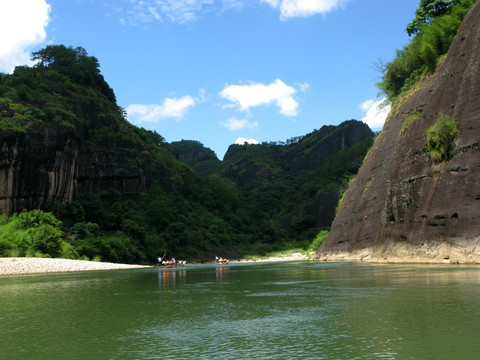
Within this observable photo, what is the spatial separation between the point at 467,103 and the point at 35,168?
63044 millimetres

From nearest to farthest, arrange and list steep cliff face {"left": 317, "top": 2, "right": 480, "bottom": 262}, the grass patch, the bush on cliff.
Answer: steep cliff face {"left": 317, "top": 2, "right": 480, "bottom": 262} < the grass patch < the bush on cliff

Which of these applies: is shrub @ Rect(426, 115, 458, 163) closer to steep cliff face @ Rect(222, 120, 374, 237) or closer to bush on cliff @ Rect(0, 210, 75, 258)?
bush on cliff @ Rect(0, 210, 75, 258)

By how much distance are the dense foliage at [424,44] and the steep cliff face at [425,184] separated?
3125mm

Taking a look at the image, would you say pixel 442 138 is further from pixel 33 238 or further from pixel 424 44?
pixel 33 238

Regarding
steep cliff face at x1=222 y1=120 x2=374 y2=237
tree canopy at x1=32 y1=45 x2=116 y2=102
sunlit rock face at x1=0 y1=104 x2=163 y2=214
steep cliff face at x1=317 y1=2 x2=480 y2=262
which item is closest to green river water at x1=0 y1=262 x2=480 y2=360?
steep cliff face at x1=317 y1=2 x2=480 y2=262

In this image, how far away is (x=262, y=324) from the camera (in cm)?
1149

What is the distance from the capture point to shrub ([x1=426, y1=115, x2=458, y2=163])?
28.4 m

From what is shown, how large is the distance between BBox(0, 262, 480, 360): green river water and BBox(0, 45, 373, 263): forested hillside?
132 ft

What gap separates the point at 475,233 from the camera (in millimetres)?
23500

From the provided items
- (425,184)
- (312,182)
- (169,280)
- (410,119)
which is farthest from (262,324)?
(312,182)

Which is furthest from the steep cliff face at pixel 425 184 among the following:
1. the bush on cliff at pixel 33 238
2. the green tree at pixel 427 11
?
the bush on cliff at pixel 33 238

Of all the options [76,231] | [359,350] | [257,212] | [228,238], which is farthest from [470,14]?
[257,212]

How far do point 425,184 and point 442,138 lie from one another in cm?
327

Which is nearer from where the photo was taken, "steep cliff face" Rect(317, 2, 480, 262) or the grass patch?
"steep cliff face" Rect(317, 2, 480, 262)
